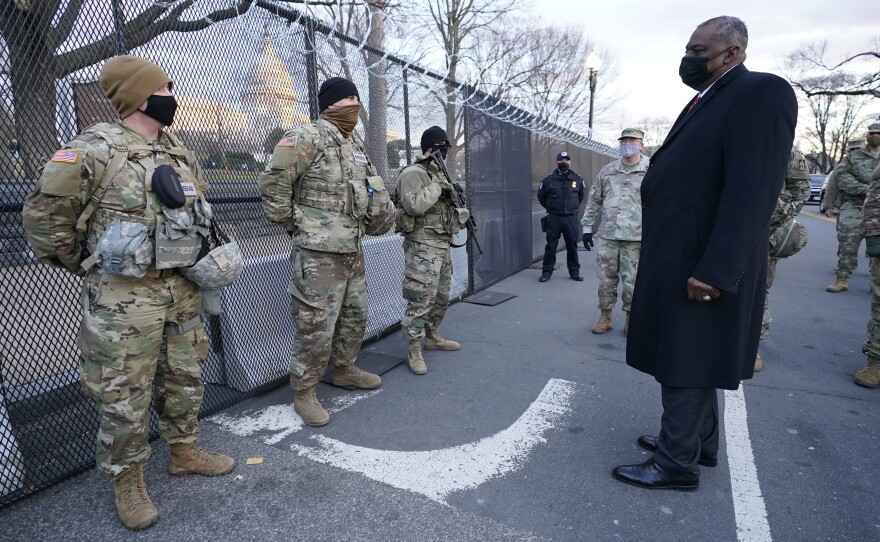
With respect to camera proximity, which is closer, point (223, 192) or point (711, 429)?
point (711, 429)

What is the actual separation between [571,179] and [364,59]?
173 inches

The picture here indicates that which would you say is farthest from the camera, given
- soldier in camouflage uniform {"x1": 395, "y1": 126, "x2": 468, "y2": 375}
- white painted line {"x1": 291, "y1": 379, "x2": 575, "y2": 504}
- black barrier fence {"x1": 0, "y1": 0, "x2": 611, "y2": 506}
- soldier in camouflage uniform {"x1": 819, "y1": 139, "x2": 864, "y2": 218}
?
soldier in camouflage uniform {"x1": 819, "y1": 139, "x2": 864, "y2": 218}

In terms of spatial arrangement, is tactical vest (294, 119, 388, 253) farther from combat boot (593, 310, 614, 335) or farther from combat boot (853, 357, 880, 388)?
combat boot (853, 357, 880, 388)

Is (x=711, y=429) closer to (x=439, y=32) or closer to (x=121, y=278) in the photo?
(x=121, y=278)

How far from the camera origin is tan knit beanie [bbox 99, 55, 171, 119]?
6.97 ft

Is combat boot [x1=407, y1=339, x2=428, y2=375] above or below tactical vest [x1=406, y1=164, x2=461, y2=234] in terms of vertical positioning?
below

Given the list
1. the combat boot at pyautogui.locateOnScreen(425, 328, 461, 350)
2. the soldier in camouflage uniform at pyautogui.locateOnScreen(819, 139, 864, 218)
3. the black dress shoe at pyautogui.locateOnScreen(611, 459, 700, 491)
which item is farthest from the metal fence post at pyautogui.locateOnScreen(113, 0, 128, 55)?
the soldier in camouflage uniform at pyautogui.locateOnScreen(819, 139, 864, 218)

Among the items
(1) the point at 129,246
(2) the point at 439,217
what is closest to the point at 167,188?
(1) the point at 129,246

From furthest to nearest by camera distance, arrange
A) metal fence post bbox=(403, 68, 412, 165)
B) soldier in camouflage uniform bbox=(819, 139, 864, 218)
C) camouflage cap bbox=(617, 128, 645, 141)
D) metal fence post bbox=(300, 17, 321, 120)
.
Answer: soldier in camouflage uniform bbox=(819, 139, 864, 218) → metal fence post bbox=(403, 68, 412, 165) → camouflage cap bbox=(617, 128, 645, 141) → metal fence post bbox=(300, 17, 321, 120)

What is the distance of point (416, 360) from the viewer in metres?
4.02

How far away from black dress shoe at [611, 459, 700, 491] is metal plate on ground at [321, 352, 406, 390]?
2.04 m

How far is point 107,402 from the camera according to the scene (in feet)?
7.04

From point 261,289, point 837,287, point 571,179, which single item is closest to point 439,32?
point 571,179

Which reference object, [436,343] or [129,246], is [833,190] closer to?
[436,343]
